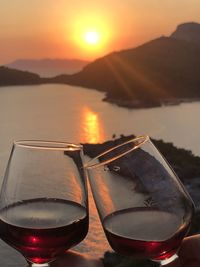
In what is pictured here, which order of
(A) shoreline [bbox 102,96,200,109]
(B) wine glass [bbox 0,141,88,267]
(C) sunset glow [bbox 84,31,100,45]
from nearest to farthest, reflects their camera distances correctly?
(B) wine glass [bbox 0,141,88,267], (C) sunset glow [bbox 84,31,100,45], (A) shoreline [bbox 102,96,200,109]

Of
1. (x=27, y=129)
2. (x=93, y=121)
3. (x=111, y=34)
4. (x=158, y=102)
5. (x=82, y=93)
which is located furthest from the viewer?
(x=82, y=93)

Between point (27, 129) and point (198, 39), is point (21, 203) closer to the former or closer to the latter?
point (27, 129)

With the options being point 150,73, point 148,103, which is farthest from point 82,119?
point 150,73

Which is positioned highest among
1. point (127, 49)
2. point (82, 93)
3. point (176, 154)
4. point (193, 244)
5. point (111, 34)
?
point (193, 244)

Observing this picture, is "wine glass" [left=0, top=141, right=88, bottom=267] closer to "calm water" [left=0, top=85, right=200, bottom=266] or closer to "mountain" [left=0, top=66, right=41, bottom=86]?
"calm water" [left=0, top=85, right=200, bottom=266]

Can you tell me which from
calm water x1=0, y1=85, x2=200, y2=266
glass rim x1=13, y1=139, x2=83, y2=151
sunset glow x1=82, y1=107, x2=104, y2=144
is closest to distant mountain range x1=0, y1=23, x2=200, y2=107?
calm water x1=0, y1=85, x2=200, y2=266

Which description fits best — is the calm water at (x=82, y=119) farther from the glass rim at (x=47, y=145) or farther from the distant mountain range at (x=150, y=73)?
the glass rim at (x=47, y=145)

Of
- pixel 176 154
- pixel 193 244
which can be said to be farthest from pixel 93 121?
pixel 193 244

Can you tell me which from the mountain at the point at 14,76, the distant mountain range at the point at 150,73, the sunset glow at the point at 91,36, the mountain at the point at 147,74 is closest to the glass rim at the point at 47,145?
Answer: the sunset glow at the point at 91,36
